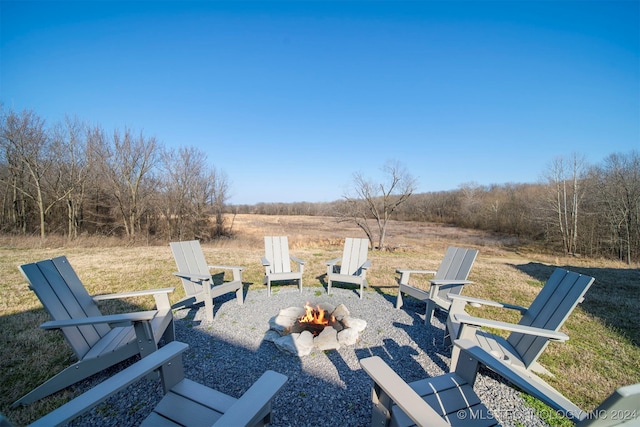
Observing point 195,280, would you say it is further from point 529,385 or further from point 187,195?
point 187,195

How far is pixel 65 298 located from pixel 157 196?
13.8 m

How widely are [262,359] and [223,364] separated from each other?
42 cm

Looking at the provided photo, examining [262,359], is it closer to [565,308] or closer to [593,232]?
[565,308]

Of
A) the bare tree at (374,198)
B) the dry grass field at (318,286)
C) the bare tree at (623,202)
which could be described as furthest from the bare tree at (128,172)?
the bare tree at (623,202)

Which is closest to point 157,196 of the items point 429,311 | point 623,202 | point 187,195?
point 187,195

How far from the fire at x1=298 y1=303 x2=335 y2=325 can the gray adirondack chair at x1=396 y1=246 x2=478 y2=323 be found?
1.40 m

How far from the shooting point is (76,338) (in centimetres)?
238

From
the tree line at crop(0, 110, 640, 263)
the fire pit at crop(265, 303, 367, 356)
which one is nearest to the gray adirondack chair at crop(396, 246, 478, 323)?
the fire pit at crop(265, 303, 367, 356)

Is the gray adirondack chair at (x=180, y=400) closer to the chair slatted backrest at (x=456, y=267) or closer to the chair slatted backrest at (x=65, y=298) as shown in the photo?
the chair slatted backrest at (x=65, y=298)

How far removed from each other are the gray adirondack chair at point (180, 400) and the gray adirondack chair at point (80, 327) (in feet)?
2.78

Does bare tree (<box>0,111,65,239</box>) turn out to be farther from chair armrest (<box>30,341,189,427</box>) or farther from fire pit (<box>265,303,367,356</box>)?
chair armrest (<box>30,341,189,427</box>)

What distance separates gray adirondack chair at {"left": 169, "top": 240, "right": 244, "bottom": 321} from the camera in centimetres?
377

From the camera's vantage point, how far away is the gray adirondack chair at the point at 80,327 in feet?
7.41

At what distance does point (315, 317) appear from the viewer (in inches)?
148
